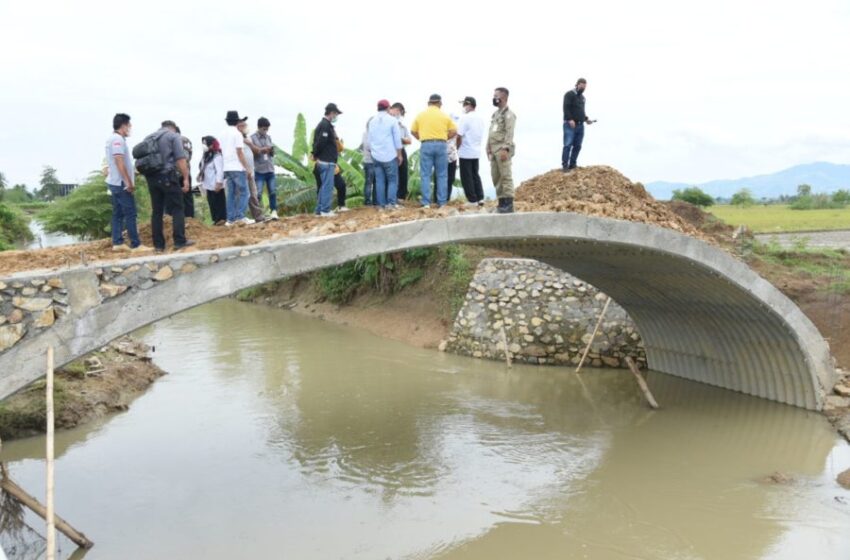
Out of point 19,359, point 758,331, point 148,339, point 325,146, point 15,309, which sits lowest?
point 148,339

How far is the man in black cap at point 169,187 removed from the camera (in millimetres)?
9297

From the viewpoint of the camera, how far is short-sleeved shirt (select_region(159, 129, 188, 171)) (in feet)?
30.5

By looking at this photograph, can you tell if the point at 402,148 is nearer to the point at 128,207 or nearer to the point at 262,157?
the point at 262,157

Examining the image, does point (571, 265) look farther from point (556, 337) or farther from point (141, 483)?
point (141, 483)

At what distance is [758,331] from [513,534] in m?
6.54

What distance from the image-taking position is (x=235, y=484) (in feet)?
35.0

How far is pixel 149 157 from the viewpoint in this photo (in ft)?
30.2

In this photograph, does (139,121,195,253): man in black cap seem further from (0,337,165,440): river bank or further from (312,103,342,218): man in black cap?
(0,337,165,440): river bank

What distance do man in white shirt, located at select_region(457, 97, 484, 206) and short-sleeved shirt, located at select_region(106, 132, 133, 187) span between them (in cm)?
481

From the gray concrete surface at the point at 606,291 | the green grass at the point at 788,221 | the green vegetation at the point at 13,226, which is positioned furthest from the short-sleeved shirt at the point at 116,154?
the green vegetation at the point at 13,226

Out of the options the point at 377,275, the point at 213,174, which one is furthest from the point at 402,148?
the point at 377,275

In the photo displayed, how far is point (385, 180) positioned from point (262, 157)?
7.51ft

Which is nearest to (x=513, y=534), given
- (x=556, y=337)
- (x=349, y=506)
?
(x=349, y=506)

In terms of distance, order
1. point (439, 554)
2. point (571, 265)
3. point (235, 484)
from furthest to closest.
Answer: point (571, 265) < point (235, 484) < point (439, 554)
